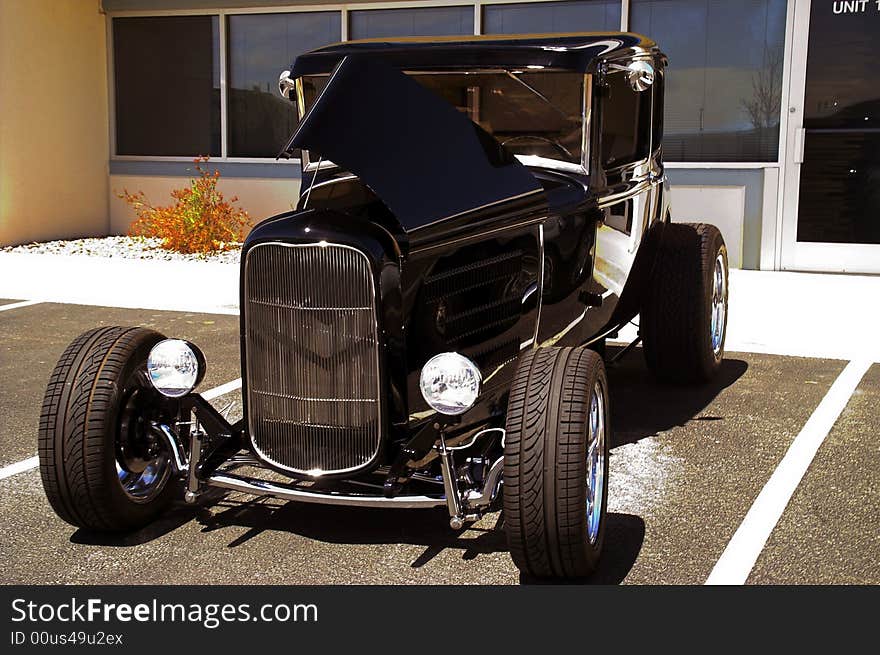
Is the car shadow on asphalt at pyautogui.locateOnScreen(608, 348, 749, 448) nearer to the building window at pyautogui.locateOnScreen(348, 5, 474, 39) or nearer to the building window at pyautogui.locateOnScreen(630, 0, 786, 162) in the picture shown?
the building window at pyautogui.locateOnScreen(630, 0, 786, 162)

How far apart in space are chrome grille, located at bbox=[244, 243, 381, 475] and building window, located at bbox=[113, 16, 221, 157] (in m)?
10.1

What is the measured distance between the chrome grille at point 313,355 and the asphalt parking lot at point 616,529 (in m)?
0.36

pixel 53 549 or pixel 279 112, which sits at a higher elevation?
pixel 279 112

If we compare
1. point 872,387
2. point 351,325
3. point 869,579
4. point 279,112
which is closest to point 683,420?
point 872,387

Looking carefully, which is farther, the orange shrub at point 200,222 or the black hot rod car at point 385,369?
the orange shrub at point 200,222

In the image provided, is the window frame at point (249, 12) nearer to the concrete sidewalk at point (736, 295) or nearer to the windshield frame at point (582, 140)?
the concrete sidewalk at point (736, 295)

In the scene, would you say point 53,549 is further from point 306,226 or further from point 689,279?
point 689,279

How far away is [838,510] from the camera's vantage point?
446 centimetres

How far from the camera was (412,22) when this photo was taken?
41.6 ft

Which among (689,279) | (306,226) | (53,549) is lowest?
(53,549)

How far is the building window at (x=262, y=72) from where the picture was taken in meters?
13.2

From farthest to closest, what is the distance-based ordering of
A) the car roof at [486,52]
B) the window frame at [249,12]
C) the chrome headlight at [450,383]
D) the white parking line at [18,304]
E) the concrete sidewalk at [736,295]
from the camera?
the window frame at [249,12] → the white parking line at [18,304] → the concrete sidewalk at [736,295] → the car roof at [486,52] → the chrome headlight at [450,383]

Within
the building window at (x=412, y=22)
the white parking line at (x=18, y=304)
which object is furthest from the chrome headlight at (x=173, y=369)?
the building window at (x=412, y=22)

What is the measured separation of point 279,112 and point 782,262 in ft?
19.6
